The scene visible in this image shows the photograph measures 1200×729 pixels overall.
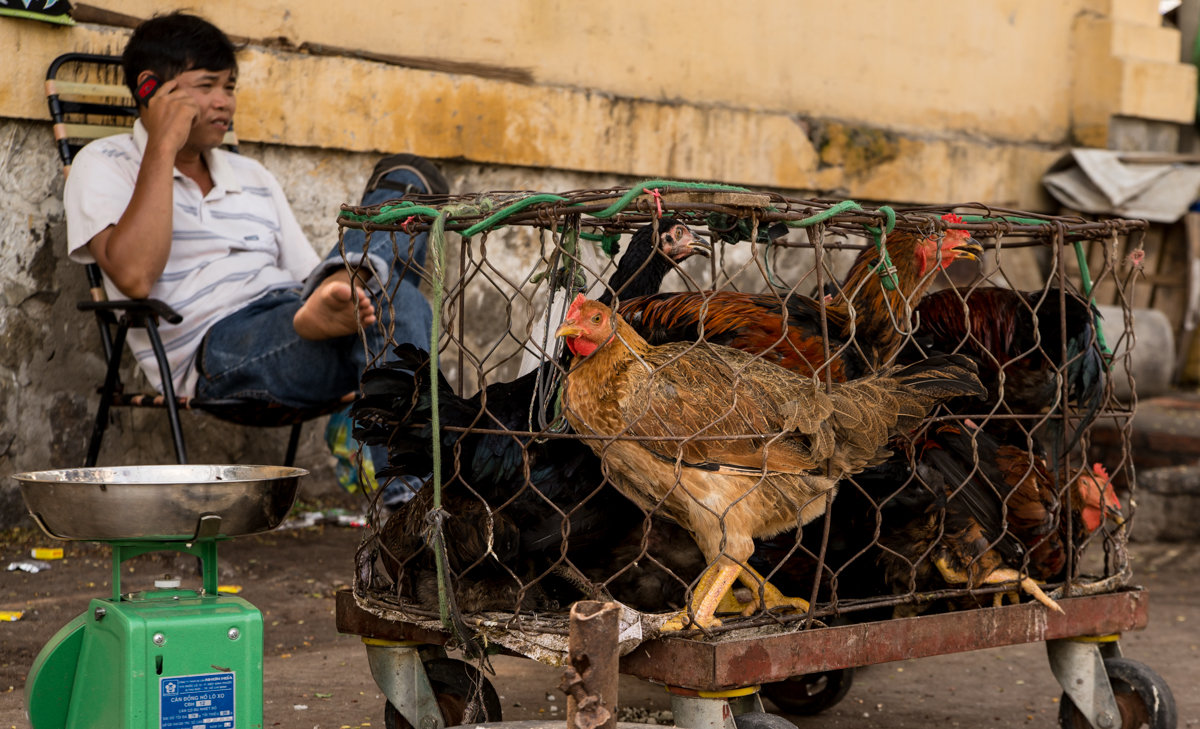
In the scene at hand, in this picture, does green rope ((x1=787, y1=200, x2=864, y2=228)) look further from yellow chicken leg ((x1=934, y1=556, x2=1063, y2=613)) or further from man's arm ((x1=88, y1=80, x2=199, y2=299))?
man's arm ((x1=88, y1=80, x2=199, y2=299))

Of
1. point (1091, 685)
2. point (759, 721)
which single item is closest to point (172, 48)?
point (759, 721)

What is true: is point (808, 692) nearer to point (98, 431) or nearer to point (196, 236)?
point (98, 431)

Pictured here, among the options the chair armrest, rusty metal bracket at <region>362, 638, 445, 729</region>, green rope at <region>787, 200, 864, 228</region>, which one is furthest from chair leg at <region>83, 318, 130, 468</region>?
green rope at <region>787, 200, 864, 228</region>

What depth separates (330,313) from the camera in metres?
3.46

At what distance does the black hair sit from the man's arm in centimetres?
22

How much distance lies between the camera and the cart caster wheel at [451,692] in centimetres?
260

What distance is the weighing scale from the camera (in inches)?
83.0

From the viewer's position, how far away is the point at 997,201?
6.84 m

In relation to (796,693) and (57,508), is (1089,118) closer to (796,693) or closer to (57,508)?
(796,693)

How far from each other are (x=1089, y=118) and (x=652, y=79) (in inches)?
121

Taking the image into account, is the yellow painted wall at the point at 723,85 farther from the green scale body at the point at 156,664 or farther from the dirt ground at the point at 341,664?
the green scale body at the point at 156,664

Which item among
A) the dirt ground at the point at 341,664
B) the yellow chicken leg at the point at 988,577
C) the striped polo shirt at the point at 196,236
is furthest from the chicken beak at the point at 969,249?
the striped polo shirt at the point at 196,236

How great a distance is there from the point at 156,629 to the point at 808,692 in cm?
173

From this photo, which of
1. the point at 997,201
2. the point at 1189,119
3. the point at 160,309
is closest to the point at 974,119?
the point at 997,201
